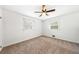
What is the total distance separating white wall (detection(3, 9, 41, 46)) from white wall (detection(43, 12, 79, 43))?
195mm

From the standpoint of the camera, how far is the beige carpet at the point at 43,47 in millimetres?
1763

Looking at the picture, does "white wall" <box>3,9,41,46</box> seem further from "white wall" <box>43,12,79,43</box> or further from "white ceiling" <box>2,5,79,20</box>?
"white wall" <box>43,12,79,43</box>

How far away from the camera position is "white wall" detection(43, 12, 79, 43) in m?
1.75

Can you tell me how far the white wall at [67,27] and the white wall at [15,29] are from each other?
0.64 ft

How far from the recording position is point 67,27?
1797 mm

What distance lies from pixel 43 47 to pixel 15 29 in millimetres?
619

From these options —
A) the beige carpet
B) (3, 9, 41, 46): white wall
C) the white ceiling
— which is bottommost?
the beige carpet

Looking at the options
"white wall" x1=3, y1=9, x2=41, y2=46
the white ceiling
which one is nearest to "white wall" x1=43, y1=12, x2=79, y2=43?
the white ceiling

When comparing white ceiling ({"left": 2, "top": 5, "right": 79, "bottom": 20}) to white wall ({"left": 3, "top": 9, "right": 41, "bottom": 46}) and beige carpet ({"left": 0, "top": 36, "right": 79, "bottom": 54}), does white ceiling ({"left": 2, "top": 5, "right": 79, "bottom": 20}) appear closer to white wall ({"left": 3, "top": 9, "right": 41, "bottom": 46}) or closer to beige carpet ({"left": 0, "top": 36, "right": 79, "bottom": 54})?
white wall ({"left": 3, "top": 9, "right": 41, "bottom": 46})

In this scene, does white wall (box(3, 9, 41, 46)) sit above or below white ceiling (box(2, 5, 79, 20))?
below
